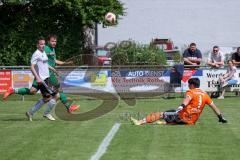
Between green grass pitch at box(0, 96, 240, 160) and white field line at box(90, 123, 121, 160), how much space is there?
0.26 feet

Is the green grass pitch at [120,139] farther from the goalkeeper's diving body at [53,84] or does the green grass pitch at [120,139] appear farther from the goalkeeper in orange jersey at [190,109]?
the goalkeeper's diving body at [53,84]

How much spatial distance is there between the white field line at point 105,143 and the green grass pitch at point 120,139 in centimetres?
8

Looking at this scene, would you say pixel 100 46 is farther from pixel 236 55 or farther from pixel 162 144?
pixel 162 144

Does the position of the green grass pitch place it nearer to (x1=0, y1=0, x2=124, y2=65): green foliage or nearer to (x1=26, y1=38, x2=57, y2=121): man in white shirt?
(x1=26, y1=38, x2=57, y2=121): man in white shirt

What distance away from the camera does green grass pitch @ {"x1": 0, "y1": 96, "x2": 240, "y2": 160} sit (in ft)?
36.0

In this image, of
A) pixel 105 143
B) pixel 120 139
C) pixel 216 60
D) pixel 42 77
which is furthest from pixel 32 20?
pixel 105 143

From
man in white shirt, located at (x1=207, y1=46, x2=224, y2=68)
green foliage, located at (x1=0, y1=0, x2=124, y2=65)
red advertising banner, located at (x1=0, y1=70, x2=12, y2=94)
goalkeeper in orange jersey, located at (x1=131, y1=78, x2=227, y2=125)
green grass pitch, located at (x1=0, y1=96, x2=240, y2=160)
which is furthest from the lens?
green foliage, located at (x1=0, y1=0, x2=124, y2=65)

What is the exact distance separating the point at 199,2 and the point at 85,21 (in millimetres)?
9272

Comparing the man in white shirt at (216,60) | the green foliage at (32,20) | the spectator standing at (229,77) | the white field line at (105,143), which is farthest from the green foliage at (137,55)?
the white field line at (105,143)

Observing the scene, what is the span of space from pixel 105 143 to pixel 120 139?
55 centimetres

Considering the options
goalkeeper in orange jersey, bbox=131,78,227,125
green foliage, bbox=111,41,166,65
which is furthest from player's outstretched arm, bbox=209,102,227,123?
green foliage, bbox=111,41,166,65

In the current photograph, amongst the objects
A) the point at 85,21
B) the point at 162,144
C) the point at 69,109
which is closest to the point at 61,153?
the point at 162,144

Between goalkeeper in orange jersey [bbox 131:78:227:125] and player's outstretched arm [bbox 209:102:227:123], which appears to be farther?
player's outstretched arm [bbox 209:102:227:123]

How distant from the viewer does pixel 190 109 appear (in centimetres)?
1463
